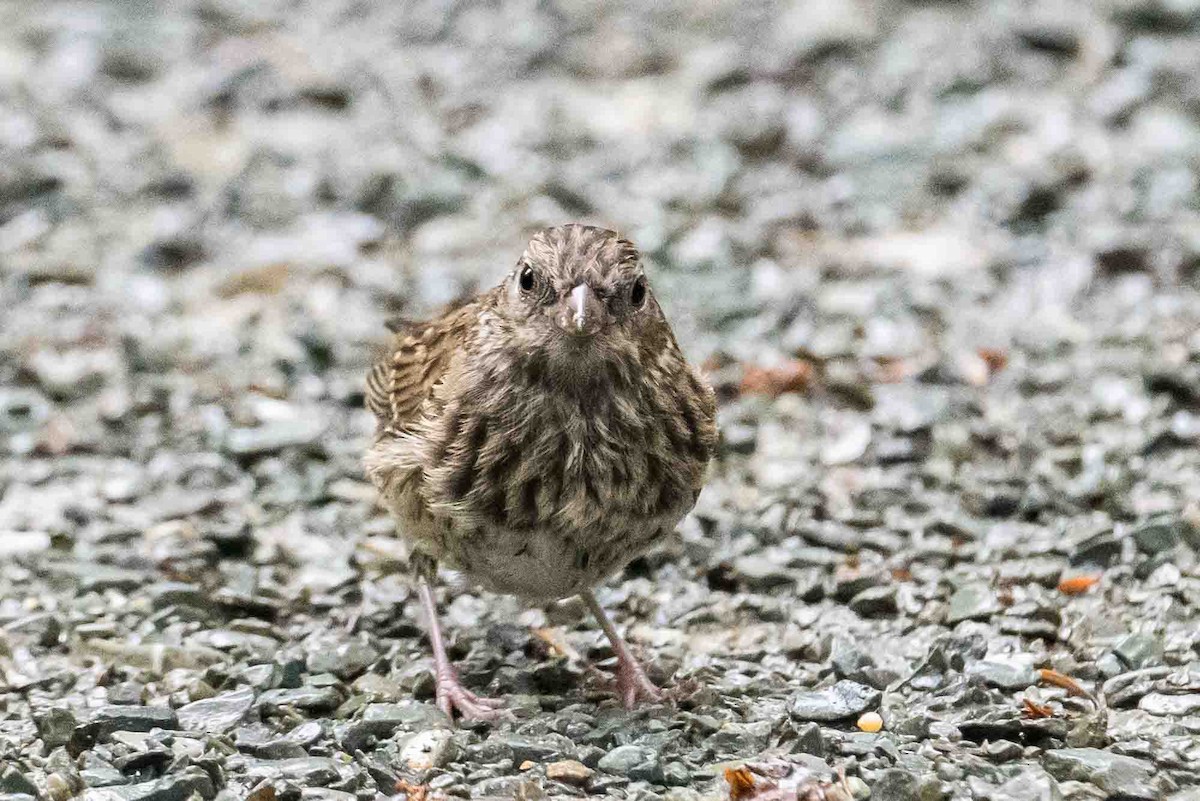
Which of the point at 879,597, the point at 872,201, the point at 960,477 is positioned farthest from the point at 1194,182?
the point at 879,597

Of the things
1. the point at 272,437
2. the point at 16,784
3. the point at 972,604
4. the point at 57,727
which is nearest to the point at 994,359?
the point at 972,604

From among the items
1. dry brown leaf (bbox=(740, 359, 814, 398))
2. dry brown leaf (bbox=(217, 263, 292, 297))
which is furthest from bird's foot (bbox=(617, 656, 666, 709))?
dry brown leaf (bbox=(217, 263, 292, 297))

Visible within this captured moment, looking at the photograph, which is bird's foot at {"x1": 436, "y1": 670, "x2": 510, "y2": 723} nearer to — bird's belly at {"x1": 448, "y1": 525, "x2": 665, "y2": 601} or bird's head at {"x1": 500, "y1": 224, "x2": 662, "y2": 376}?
bird's belly at {"x1": 448, "y1": 525, "x2": 665, "y2": 601}

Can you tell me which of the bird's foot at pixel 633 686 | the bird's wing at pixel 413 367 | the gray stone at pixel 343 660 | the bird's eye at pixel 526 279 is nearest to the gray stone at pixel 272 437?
A: the bird's wing at pixel 413 367

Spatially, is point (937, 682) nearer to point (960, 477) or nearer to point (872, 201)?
point (960, 477)

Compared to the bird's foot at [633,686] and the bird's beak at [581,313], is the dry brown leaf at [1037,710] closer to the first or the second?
the bird's foot at [633,686]

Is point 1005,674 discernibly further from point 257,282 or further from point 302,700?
point 257,282

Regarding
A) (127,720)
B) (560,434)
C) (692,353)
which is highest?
(692,353)
